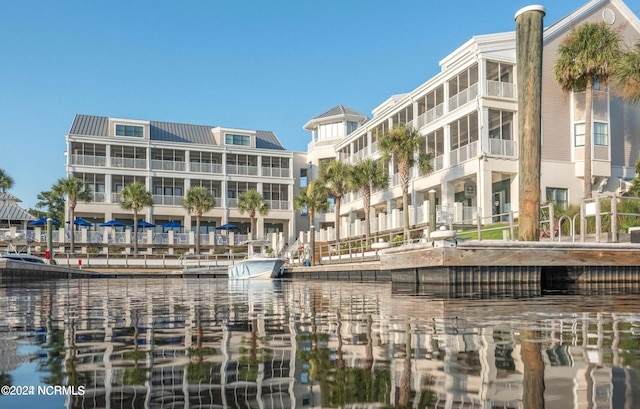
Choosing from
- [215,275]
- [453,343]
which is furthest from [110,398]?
[215,275]

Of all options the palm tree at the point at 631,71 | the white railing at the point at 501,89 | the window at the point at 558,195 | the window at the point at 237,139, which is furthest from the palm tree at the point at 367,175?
the window at the point at 237,139

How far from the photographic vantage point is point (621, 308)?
23.3 ft

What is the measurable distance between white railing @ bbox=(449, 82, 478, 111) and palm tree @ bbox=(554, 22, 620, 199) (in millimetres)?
4330

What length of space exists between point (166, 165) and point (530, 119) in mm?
51749

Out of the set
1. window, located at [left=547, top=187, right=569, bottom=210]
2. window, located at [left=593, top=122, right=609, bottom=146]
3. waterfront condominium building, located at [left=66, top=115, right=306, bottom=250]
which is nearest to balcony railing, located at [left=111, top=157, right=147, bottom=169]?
waterfront condominium building, located at [left=66, top=115, right=306, bottom=250]

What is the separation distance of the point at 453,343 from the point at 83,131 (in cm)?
5897

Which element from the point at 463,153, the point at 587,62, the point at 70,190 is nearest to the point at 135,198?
the point at 70,190

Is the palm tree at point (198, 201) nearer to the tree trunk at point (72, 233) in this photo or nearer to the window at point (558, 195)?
the tree trunk at point (72, 233)

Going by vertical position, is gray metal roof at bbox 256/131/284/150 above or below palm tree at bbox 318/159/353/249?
above

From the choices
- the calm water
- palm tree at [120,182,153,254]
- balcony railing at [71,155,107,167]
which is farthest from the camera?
balcony railing at [71,155,107,167]

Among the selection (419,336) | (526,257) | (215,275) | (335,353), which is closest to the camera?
(335,353)

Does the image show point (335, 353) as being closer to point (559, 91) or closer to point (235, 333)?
point (235, 333)

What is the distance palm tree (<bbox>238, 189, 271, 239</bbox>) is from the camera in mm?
57156

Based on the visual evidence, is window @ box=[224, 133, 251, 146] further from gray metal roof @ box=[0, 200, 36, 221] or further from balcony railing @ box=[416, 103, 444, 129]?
balcony railing @ box=[416, 103, 444, 129]
